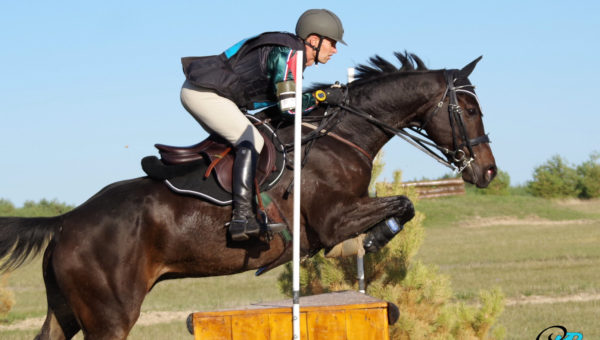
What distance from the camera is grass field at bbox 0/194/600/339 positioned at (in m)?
9.91

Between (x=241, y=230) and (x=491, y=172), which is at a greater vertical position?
(x=491, y=172)

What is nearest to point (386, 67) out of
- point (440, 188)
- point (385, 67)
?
point (385, 67)

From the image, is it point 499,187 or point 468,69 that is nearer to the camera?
point 468,69

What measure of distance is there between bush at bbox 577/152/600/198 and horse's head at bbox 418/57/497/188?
1493 inches

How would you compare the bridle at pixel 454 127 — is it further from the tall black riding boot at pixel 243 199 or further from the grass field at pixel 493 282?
the grass field at pixel 493 282

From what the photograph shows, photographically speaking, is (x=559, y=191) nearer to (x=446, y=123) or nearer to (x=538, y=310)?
(x=538, y=310)

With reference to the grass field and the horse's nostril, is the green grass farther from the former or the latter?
the horse's nostril

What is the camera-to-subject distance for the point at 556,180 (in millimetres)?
41750

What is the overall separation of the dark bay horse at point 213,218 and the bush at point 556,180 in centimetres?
3831

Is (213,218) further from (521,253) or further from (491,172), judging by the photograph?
(521,253)

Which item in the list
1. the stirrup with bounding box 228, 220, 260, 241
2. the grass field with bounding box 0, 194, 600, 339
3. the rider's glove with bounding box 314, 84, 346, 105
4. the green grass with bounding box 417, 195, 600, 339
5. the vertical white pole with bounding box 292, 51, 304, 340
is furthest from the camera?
the green grass with bounding box 417, 195, 600, 339

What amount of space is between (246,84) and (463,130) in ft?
5.51

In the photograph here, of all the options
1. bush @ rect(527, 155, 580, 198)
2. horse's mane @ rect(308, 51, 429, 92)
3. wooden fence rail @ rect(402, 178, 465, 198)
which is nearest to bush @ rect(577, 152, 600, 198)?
bush @ rect(527, 155, 580, 198)

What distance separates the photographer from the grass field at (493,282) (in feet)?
32.5
